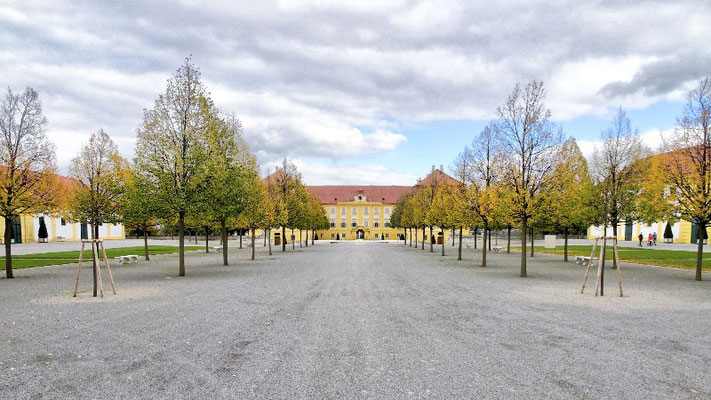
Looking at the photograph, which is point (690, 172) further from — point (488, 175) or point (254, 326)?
point (254, 326)

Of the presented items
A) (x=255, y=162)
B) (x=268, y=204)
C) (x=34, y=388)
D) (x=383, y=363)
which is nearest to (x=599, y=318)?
(x=383, y=363)

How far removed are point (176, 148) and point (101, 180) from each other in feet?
32.5

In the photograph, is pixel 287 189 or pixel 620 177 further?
pixel 287 189

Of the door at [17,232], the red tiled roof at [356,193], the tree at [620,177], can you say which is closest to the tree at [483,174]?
the tree at [620,177]

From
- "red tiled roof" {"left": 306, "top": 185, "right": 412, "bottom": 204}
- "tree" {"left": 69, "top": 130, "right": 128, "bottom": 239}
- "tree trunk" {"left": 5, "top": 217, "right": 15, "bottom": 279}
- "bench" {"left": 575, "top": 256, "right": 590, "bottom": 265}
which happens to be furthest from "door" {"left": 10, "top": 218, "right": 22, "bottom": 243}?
"bench" {"left": 575, "top": 256, "right": 590, "bottom": 265}

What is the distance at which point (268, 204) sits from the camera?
3559cm

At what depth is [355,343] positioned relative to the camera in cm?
831

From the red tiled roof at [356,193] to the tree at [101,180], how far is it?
78227mm

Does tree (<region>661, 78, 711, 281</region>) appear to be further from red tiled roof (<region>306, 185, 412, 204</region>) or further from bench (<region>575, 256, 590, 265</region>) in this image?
red tiled roof (<region>306, 185, 412, 204</region>)

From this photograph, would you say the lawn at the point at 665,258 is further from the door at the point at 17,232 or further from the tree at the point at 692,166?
the door at the point at 17,232

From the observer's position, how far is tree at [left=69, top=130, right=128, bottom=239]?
2630 cm

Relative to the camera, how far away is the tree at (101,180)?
2630 cm

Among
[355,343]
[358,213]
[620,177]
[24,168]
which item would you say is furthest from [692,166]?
[358,213]

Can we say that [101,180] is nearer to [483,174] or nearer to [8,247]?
[8,247]
